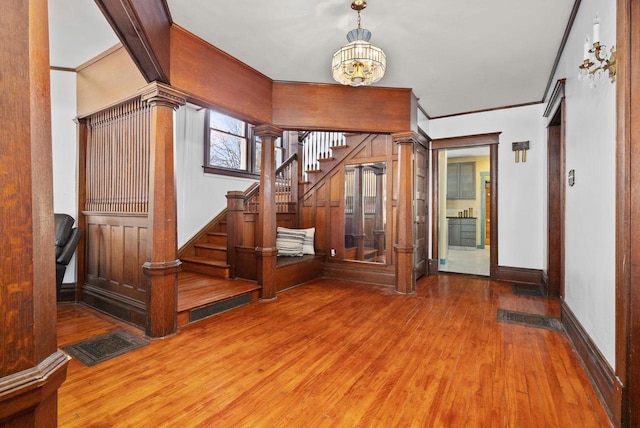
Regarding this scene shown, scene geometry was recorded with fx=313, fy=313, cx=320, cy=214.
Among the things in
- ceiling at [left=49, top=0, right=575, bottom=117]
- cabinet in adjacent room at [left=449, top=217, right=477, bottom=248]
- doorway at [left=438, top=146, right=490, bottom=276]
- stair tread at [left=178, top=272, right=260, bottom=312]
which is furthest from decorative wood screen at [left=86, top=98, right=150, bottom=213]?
cabinet in adjacent room at [left=449, top=217, right=477, bottom=248]

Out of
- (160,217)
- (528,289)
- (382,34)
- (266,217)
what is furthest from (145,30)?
(528,289)

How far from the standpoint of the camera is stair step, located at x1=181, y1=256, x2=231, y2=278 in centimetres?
441

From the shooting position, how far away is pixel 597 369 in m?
2.02

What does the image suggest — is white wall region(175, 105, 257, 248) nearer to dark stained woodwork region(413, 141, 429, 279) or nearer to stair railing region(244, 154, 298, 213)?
stair railing region(244, 154, 298, 213)

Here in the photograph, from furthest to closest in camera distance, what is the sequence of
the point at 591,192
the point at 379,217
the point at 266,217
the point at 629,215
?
the point at 379,217 < the point at 266,217 < the point at 591,192 < the point at 629,215

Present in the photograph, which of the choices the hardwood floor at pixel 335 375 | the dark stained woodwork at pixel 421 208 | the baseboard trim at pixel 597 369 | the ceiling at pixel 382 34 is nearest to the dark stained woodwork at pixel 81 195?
the hardwood floor at pixel 335 375

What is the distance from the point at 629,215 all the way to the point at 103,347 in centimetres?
369

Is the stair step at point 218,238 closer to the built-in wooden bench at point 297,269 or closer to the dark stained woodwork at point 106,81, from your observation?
the built-in wooden bench at point 297,269

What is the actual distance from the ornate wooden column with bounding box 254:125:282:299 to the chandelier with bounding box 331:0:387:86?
1.41m

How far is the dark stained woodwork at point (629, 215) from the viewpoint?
1583 millimetres

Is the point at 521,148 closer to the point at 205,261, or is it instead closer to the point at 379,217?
the point at 379,217

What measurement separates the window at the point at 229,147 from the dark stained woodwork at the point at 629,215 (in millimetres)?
4753

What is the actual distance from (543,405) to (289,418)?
150cm

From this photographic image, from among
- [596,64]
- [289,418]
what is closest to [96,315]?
[289,418]
